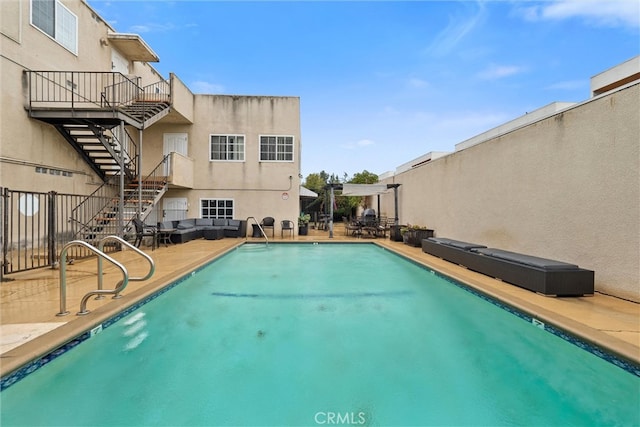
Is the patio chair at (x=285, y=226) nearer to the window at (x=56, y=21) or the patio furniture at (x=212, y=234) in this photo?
the patio furniture at (x=212, y=234)

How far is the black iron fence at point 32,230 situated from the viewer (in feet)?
17.4

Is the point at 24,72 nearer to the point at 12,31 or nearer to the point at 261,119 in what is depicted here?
the point at 12,31

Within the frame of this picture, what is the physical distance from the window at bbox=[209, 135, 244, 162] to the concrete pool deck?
853cm

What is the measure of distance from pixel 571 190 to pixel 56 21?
13110 millimetres

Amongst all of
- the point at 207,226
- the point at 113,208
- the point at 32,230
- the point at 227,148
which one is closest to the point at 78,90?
the point at 113,208

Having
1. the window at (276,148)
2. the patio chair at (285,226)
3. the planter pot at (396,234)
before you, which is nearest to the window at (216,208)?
the patio chair at (285,226)

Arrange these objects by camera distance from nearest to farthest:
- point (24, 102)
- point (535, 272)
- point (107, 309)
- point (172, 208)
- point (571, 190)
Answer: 1. point (107, 309)
2. point (535, 272)
3. point (571, 190)
4. point (24, 102)
5. point (172, 208)

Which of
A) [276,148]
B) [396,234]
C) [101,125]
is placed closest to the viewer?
[101,125]

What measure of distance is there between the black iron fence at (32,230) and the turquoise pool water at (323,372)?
2.89 metres

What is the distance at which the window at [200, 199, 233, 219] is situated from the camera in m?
14.2

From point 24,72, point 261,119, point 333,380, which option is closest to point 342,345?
point 333,380

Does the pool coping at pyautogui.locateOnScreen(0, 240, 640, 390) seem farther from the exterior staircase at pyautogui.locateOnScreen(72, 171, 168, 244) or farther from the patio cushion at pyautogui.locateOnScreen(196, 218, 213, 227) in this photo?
the patio cushion at pyautogui.locateOnScreen(196, 218, 213, 227)

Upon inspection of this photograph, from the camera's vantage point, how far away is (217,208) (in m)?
14.2

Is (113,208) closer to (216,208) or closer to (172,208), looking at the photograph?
(172,208)
